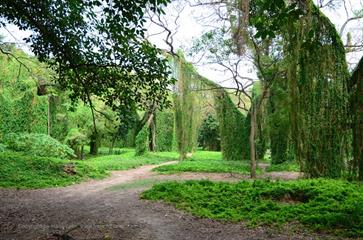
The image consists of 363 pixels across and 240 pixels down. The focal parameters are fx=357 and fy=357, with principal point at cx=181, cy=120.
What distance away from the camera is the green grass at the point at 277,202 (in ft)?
20.6

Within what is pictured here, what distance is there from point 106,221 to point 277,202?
3965 millimetres

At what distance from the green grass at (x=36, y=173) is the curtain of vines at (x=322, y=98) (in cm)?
831

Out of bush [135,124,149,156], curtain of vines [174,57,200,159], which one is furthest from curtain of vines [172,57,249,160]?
bush [135,124,149,156]

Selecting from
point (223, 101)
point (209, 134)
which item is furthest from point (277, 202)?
point (209, 134)

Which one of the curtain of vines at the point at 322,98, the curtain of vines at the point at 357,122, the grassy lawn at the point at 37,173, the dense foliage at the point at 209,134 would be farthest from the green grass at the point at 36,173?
the dense foliage at the point at 209,134

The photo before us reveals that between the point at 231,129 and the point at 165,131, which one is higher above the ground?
the point at 165,131

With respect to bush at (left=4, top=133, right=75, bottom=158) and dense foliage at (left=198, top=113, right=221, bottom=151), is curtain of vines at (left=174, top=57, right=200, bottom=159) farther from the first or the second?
dense foliage at (left=198, top=113, right=221, bottom=151)

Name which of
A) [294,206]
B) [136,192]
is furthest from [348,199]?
[136,192]

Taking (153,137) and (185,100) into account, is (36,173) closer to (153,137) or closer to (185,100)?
(185,100)

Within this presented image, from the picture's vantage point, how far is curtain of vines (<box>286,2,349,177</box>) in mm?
11266

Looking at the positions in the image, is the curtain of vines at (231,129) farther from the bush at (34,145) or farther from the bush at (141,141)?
the bush at (34,145)

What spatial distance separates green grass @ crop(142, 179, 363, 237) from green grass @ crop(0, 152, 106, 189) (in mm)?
4752

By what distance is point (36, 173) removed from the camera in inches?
529

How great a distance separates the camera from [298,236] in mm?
5781
